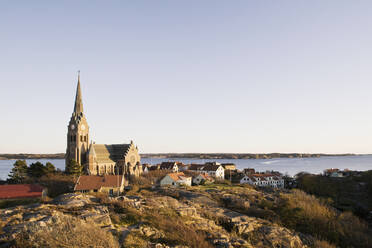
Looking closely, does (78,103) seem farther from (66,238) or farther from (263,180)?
(66,238)

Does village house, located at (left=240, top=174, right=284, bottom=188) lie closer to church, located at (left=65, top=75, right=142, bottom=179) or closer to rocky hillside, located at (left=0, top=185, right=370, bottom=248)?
church, located at (left=65, top=75, right=142, bottom=179)

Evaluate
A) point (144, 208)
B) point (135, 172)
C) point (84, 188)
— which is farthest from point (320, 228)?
point (135, 172)

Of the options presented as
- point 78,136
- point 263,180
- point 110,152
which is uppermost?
point 78,136

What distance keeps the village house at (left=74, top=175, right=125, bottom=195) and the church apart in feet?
56.4

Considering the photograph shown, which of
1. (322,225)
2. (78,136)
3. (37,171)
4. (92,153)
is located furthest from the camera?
(78,136)

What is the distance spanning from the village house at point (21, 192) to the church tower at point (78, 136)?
26.1 metres

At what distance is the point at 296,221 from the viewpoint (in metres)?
25.4

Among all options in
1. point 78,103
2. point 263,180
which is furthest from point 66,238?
point 263,180

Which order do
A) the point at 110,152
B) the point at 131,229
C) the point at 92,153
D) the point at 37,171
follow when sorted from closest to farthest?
the point at 131,229 < the point at 37,171 < the point at 92,153 < the point at 110,152

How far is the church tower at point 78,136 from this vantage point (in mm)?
62250

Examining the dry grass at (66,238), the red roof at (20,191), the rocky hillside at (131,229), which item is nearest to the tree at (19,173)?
the red roof at (20,191)

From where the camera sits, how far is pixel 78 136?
62.6 metres

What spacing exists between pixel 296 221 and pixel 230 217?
28.4 ft

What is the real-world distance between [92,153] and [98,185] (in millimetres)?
22726
